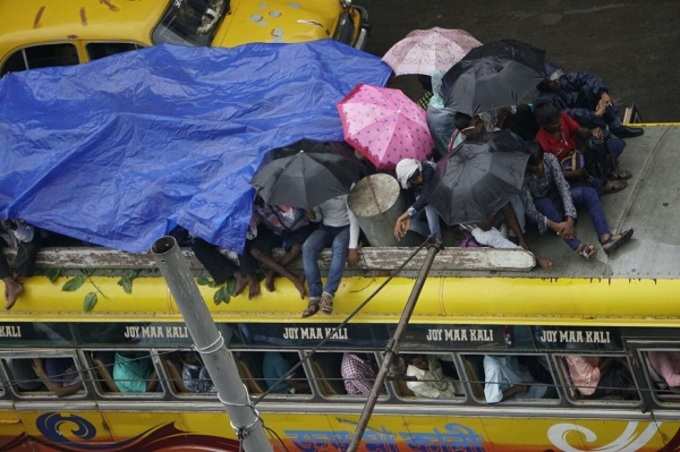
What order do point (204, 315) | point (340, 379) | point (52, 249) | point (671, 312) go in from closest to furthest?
point (204, 315) < point (671, 312) < point (340, 379) < point (52, 249)

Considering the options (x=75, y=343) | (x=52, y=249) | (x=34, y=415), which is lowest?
(x=34, y=415)

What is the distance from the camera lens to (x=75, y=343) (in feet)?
30.5

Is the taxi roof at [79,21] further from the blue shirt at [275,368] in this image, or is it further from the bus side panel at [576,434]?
the bus side panel at [576,434]

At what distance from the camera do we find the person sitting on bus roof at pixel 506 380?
8.22 meters

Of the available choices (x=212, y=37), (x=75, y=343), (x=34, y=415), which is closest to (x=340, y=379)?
(x=75, y=343)

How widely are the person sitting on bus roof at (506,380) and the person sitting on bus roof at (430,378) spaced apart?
28 cm

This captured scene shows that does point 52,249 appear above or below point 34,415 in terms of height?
above

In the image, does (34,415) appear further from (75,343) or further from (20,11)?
(20,11)

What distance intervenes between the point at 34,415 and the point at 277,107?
3.04 m

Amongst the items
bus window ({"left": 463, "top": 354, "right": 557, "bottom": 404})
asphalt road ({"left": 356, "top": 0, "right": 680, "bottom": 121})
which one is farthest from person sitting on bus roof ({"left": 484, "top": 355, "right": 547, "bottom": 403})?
asphalt road ({"left": 356, "top": 0, "right": 680, "bottom": 121})

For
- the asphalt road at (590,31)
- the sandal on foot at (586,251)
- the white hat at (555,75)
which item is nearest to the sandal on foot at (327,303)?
the sandal on foot at (586,251)

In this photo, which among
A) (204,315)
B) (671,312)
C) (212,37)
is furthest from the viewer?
(212,37)

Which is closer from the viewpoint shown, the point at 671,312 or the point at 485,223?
the point at 671,312

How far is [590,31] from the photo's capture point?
14445 millimetres
